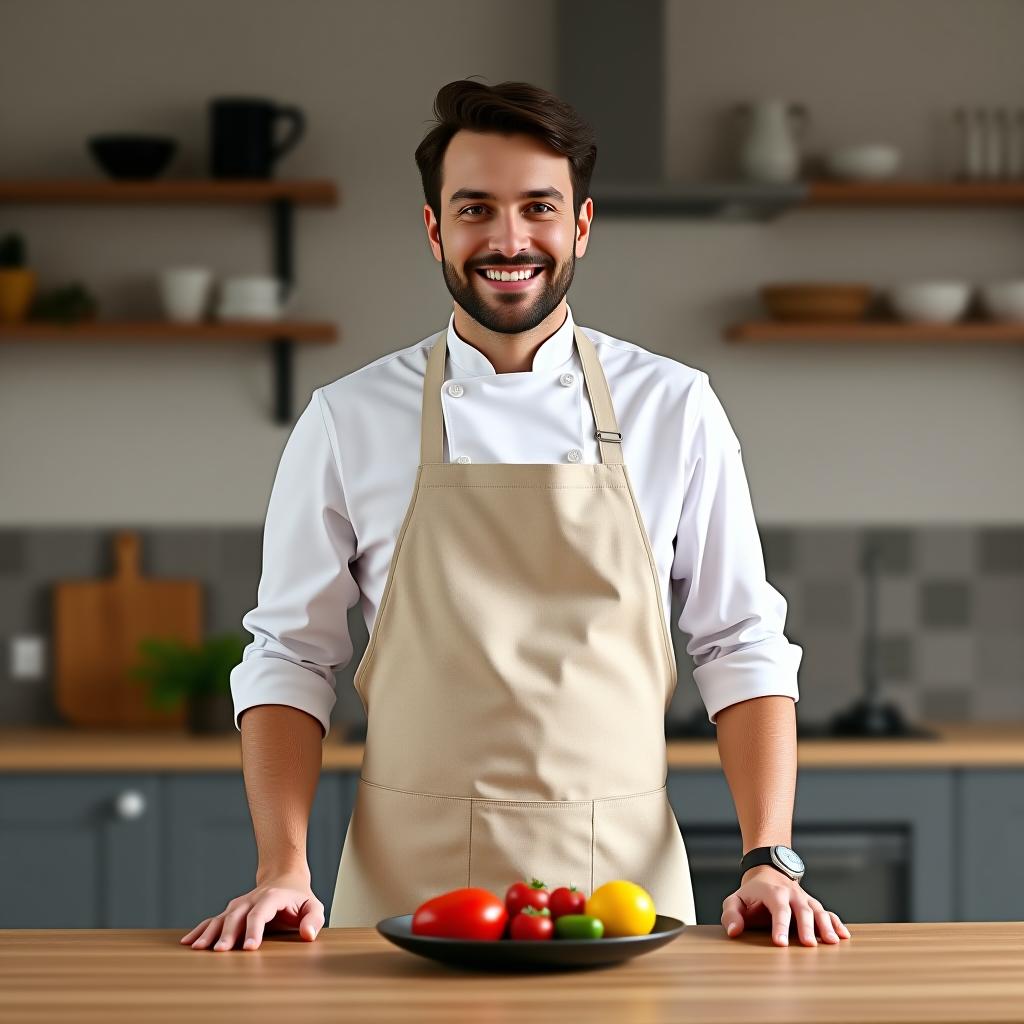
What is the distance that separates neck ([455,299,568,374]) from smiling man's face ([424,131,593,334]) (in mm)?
77

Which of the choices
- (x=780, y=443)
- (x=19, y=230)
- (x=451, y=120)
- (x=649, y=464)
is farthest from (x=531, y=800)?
(x=19, y=230)

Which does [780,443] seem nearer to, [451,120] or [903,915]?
[903,915]

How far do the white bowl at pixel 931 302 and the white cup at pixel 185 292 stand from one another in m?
1.59

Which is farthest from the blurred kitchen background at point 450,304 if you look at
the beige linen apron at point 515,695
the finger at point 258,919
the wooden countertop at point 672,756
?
the finger at point 258,919

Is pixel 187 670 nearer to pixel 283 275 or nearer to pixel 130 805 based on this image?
pixel 130 805

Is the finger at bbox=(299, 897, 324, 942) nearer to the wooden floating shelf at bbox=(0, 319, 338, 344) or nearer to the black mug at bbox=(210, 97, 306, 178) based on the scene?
the wooden floating shelf at bbox=(0, 319, 338, 344)

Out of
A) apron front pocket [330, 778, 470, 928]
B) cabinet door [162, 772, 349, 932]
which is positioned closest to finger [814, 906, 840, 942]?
apron front pocket [330, 778, 470, 928]

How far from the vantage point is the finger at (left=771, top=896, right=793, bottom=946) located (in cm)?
151

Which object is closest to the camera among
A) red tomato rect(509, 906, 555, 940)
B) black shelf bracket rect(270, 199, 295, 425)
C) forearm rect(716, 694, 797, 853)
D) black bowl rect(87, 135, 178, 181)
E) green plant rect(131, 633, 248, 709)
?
red tomato rect(509, 906, 555, 940)

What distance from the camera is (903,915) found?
326 centimetres

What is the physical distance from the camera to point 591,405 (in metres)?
1.91

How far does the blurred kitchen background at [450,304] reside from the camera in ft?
12.3

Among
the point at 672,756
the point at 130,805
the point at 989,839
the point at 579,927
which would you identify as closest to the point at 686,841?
the point at 672,756

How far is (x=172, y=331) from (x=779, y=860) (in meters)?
2.32
